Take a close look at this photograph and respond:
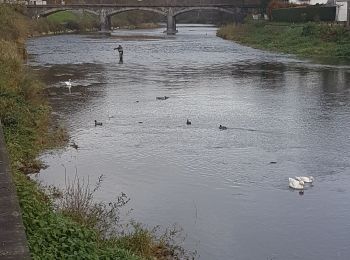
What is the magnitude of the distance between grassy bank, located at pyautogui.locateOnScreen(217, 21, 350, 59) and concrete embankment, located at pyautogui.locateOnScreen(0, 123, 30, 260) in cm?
3697

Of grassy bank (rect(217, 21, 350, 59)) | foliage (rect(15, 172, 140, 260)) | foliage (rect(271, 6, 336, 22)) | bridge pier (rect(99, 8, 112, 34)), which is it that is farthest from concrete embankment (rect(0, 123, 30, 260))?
bridge pier (rect(99, 8, 112, 34))

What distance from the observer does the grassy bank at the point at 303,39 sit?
43.7 meters

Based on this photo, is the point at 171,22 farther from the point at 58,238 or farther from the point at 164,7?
the point at 58,238

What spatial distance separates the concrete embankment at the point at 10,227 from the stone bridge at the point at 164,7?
75.4 metres

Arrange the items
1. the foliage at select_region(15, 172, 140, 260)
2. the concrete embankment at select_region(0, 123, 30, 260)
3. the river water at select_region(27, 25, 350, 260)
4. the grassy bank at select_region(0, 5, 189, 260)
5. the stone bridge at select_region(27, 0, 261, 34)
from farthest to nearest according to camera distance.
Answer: the stone bridge at select_region(27, 0, 261, 34) → the river water at select_region(27, 25, 350, 260) → the grassy bank at select_region(0, 5, 189, 260) → the foliage at select_region(15, 172, 140, 260) → the concrete embankment at select_region(0, 123, 30, 260)

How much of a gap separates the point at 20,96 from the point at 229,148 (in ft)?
22.7

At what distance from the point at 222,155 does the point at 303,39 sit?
36.8 metres

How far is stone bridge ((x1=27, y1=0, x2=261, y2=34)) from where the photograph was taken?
82875 millimetres

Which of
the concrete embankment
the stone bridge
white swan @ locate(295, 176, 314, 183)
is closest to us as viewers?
the concrete embankment

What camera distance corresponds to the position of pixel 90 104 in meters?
21.1

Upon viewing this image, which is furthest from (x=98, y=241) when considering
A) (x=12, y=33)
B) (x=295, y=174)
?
(x=12, y=33)

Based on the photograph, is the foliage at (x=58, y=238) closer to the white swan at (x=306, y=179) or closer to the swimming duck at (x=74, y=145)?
the white swan at (x=306, y=179)

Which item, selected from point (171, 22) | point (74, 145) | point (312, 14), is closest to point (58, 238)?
point (74, 145)

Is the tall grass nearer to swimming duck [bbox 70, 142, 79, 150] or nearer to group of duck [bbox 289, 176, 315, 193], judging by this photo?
group of duck [bbox 289, 176, 315, 193]
